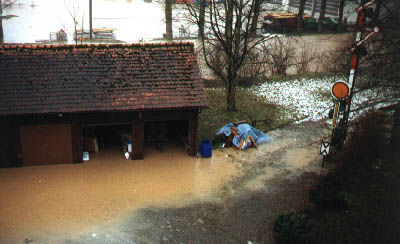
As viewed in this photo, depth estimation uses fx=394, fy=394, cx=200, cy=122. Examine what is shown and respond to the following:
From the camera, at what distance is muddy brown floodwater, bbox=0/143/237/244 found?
1272 cm

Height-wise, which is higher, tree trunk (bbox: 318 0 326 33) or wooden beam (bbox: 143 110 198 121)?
tree trunk (bbox: 318 0 326 33)

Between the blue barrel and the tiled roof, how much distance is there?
203 cm

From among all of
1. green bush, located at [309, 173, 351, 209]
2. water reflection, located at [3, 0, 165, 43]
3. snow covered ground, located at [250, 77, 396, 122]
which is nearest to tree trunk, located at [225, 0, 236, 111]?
snow covered ground, located at [250, 77, 396, 122]

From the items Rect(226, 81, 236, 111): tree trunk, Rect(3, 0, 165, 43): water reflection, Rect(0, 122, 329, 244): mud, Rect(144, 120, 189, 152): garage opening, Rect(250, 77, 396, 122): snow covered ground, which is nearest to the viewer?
Rect(0, 122, 329, 244): mud

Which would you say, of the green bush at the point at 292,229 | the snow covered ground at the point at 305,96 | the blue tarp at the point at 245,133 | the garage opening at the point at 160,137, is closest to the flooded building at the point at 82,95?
the garage opening at the point at 160,137

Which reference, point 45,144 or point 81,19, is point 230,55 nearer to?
point 45,144

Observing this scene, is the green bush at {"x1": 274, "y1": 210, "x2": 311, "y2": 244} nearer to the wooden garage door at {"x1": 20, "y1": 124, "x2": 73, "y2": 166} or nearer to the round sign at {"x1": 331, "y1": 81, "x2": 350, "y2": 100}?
the round sign at {"x1": 331, "y1": 81, "x2": 350, "y2": 100}

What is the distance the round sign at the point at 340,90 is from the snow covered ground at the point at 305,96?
24.3 feet

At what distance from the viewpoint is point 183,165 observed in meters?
16.9

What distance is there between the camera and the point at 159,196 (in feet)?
47.9

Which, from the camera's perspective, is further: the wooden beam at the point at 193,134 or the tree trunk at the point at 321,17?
the tree trunk at the point at 321,17

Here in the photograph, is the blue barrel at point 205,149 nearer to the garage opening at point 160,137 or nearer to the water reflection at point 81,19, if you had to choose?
the garage opening at point 160,137

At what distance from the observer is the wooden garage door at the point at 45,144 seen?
15930 millimetres

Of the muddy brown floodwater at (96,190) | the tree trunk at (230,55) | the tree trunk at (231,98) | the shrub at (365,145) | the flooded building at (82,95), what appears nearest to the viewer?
the muddy brown floodwater at (96,190)
